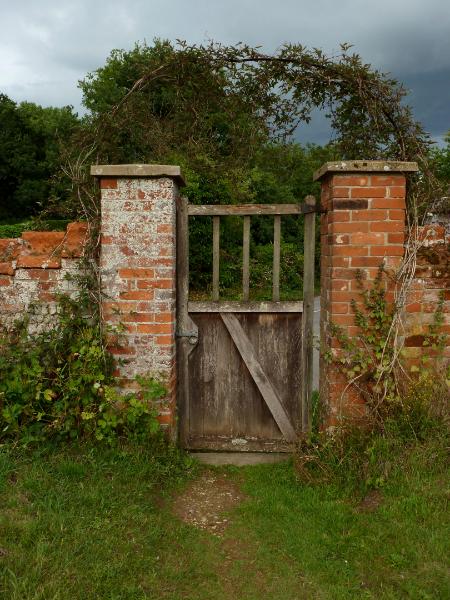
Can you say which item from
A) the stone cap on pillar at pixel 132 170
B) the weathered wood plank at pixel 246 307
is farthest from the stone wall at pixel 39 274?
the weathered wood plank at pixel 246 307

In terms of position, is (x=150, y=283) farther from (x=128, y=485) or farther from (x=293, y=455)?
(x=293, y=455)

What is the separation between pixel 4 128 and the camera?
3112 centimetres

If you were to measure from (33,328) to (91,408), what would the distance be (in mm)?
809

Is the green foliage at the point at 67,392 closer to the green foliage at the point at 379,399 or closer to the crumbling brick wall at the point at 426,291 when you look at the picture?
the green foliage at the point at 379,399

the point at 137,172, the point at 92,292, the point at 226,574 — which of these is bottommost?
the point at 226,574

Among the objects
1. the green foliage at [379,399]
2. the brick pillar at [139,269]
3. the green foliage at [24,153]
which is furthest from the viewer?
the green foliage at [24,153]

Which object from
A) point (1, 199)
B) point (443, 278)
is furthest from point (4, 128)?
point (443, 278)

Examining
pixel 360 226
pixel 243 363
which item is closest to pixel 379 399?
pixel 243 363

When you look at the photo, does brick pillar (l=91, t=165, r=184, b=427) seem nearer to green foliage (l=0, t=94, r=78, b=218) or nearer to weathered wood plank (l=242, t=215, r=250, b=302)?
weathered wood plank (l=242, t=215, r=250, b=302)

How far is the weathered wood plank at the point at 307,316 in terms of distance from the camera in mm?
3840

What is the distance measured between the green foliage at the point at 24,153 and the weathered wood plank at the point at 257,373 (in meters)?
28.3

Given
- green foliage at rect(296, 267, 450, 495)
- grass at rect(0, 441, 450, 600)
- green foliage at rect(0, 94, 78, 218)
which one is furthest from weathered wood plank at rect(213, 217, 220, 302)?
green foliage at rect(0, 94, 78, 218)

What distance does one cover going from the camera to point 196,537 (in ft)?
9.42

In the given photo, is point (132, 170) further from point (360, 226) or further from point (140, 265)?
point (360, 226)
